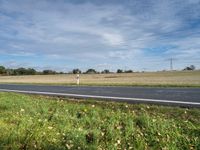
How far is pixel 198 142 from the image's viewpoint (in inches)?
251

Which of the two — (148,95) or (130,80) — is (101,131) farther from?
(130,80)

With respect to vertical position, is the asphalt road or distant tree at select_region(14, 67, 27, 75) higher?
distant tree at select_region(14, 67, 27, 75)

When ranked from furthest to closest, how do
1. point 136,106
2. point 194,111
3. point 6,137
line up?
point 136,106 < point 194,111 < point 6,137

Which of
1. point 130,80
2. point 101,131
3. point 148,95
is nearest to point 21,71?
point 130,80

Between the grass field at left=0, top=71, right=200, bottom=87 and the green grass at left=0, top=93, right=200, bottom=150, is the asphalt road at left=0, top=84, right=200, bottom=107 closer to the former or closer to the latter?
the green grass at left=0, top=93, right=200, bottom=150

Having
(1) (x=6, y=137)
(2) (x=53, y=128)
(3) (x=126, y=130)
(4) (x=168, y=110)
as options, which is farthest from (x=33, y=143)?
(4) (x=168, y=110)

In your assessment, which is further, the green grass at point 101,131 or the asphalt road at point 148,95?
the asphalt road at point 148,95

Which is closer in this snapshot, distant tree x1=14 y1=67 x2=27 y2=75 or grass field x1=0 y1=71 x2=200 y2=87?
grass field x1=0 y1=71 x2=200 y2=87

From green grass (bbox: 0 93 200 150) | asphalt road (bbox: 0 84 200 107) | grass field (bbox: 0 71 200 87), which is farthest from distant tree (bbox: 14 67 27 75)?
green grass (bbox: 0 93 200 150)

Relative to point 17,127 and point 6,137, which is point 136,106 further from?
point 6,137

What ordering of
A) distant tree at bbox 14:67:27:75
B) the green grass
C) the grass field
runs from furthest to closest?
distant tree at bbox 14:67:27:75 → the grass field → the green grass

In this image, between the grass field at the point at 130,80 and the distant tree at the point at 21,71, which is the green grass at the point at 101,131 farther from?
the distant tree at the point at 21,71

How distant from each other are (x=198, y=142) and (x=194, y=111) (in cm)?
341

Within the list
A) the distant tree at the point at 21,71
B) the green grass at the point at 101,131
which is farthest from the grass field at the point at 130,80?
the distant tree at the point at 21,71
